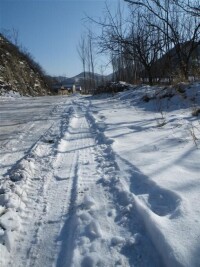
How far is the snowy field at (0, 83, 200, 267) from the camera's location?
202 centimetres

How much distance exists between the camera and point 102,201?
9.18ft

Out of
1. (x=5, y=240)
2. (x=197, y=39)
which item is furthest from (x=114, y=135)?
(x=197, y=39)

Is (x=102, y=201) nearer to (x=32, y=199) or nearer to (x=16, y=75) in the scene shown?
(x=32, y=199)

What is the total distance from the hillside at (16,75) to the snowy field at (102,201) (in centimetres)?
2253

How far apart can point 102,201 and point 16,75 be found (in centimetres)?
3030

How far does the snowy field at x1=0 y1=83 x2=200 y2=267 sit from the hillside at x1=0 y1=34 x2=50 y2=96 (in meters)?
22.5

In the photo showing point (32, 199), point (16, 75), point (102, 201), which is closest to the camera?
point (102, 201)

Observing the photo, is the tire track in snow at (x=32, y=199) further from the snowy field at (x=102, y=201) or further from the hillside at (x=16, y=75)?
the hillside at (x=16, y=75)

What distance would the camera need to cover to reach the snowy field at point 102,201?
202cm

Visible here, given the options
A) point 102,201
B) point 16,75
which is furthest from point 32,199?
point 16,75

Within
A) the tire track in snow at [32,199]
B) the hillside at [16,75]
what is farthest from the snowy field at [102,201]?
the hillside at [16,75]

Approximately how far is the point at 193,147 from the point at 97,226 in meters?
2.14

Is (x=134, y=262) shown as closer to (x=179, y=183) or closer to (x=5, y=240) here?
(x=5, y=240)

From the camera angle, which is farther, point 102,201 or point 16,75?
point 16,75
